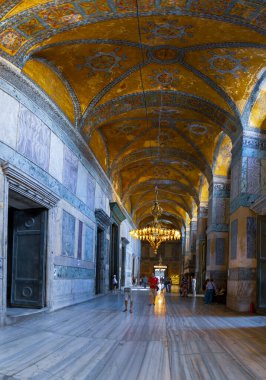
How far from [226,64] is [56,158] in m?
4.91

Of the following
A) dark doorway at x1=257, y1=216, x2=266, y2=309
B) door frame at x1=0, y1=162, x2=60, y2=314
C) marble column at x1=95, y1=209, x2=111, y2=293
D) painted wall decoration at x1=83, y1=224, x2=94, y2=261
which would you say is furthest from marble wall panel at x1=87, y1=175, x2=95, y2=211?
dark doorway at x1=257, y1=216, x2=266, y2=309

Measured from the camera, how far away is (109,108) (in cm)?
1422

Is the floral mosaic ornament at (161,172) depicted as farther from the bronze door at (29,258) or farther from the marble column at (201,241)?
the bronze door at (29,258)

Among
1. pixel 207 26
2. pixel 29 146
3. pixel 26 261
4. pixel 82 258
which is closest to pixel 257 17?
pixel 207 26

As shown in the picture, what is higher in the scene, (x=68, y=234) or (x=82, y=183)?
(x=82, y=183)

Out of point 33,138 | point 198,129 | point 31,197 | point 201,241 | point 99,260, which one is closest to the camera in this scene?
point 31,197

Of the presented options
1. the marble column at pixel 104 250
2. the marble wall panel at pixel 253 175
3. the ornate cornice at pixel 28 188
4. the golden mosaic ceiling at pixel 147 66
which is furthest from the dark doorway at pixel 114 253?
the ornate cornice at pixel 28 188

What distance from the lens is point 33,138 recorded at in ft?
32.1

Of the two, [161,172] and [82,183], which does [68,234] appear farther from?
[161,172]

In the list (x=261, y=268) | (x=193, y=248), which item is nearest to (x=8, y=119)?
(x=261, y=268)

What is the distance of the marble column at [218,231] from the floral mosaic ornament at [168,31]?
8.63 meters

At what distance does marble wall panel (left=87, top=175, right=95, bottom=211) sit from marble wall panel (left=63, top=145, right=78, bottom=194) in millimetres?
1889

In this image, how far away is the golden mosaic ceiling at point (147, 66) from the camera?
29.0 feet

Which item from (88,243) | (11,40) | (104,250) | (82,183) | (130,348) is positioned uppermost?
(11,40)
